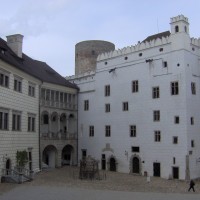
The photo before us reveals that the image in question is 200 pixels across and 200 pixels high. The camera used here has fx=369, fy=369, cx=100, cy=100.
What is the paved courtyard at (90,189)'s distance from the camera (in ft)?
73.6

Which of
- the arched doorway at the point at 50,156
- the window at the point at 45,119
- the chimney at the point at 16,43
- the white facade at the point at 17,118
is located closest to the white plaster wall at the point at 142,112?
the arched doorway at the point at 50,156

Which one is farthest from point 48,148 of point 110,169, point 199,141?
point 199,141

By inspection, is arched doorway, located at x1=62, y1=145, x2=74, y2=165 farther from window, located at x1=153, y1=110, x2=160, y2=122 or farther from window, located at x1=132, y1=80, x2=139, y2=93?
window, located at x1=153, y1=110, x2=160, y2=122

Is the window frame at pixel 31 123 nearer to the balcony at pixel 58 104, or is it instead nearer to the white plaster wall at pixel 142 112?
the balcony at pixel 58 104

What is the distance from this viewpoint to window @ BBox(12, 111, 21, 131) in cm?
3189

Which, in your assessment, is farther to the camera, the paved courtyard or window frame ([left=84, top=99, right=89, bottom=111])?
window frame ([left=84, top=99, right=89, bottom=111])

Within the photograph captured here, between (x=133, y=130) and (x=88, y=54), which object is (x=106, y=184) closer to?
(x=133, y=130)

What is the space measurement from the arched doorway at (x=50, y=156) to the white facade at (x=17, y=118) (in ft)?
14.3

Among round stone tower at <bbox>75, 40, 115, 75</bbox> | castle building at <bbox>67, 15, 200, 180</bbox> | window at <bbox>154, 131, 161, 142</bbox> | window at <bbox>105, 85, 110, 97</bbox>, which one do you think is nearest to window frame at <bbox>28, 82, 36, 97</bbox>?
castle building at <bbox>67, 15, 200, 180</bbox>

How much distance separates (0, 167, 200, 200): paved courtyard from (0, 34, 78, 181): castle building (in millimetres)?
3831

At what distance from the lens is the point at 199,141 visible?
36406 mm

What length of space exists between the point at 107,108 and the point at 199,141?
11.0 metres

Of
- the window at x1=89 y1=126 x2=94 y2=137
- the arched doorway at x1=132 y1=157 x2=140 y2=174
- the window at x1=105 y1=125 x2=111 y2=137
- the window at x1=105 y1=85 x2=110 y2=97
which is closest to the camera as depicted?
the arched doorway at x1=132 y1=157 x2=140 y2=174

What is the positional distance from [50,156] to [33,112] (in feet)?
25.0
